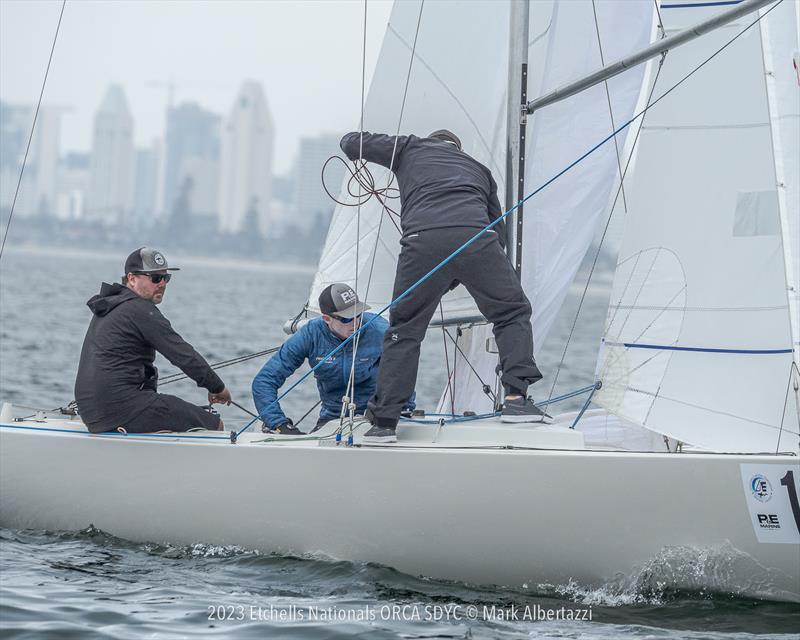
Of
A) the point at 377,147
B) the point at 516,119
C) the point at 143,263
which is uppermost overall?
the point at 516,119

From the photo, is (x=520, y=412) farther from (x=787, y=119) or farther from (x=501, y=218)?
(x=787, y=119)

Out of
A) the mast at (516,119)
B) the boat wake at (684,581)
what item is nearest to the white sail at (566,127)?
the mast at (516,119)

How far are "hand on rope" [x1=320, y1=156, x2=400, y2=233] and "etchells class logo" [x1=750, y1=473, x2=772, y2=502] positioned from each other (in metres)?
1.99

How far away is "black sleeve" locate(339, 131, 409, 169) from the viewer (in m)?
4.96

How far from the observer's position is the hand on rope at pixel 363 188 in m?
5.34

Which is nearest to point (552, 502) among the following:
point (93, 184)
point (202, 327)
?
point (202, 327)

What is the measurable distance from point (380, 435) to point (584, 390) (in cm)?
101

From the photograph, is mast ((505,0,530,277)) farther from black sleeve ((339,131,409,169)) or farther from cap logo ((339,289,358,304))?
cap logo ((339,289,358,304))

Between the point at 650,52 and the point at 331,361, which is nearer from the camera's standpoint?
the point at 650,52

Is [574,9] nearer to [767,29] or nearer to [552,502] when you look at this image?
[767,29]

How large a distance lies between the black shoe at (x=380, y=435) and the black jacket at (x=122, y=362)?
0.77 meters

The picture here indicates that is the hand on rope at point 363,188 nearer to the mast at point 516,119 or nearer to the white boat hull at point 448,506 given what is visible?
the mast at point 516,119

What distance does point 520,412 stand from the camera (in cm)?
461

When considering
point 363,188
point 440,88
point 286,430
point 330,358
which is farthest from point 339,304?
point 440,88
